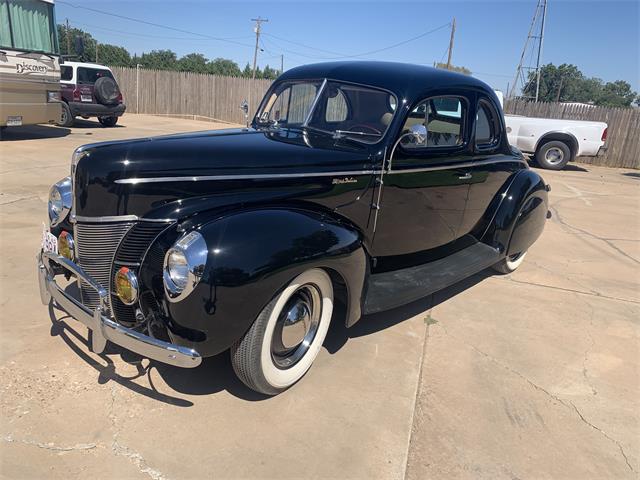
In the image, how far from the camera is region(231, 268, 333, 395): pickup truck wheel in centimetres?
247

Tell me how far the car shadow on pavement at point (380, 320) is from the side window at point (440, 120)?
1.34 metres

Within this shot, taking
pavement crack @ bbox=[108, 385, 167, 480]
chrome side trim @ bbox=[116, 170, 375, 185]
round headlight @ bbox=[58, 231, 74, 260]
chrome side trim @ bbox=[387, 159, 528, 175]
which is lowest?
pavement crack @ bbox=[108, 385, 167, 480]

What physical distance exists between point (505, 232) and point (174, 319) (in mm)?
3291

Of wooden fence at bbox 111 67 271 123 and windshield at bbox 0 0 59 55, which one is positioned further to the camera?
wooden fence at bbox 111 67 271 123

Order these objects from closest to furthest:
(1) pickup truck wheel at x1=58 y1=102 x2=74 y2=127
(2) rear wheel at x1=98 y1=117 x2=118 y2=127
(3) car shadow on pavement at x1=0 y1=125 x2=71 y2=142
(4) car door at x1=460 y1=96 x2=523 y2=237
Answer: (4) car door at x1=460 y1=96 x2=523 y2=237 < (3) car shadow on pavement at x1=0 y1=125 x2=71 y2=142 < (1) pickup truck wheel at x1=58 y1=102 x2=74 y2=127 < (2) rear wheel at x1=98 y1=117 x2=118 y2=127

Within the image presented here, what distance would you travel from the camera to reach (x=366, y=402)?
9.04 ft

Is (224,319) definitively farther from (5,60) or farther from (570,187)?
(570,187)

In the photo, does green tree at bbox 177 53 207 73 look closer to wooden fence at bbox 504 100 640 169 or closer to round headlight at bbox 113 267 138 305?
wooden fence at bbox 504 100 640 169

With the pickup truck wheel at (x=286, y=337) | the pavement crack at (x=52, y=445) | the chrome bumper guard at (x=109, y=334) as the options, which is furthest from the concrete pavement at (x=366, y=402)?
the chrome bumper guard at (x=109, y=334)

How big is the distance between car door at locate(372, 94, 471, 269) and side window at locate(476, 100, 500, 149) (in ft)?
0.82

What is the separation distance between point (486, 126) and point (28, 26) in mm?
9865

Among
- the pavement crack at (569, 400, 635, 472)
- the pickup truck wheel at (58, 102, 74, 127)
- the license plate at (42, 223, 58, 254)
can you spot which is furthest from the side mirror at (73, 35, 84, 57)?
the pavement crack at (569, 400, 635, 472)

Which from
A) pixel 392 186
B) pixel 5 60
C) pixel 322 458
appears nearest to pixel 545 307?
pixel 392 186

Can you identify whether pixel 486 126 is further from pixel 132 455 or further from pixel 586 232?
pixel 132 455
